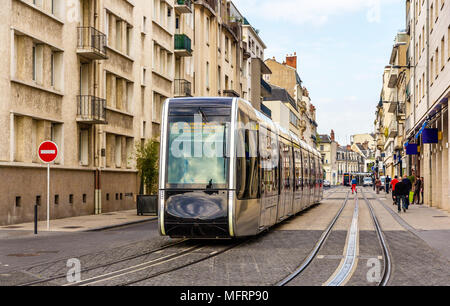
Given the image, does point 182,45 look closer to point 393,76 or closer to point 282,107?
point 393,76

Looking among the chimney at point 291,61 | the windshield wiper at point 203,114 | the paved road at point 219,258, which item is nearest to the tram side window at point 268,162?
the paved road at point 219,258

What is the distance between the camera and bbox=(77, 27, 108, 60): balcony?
97.6ft

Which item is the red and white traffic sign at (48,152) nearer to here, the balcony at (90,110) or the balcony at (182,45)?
the balcony at (90,110)

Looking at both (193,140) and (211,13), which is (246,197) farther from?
(211,13)

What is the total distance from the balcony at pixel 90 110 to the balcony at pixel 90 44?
188cm

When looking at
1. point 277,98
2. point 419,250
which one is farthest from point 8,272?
point 277,98

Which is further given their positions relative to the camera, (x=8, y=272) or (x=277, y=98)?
(x=277, y=98)

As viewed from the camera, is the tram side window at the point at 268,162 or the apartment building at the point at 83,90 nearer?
the tram side window at the point at 268,162

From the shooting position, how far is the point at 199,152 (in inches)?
577

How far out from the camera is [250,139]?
50.8 feet

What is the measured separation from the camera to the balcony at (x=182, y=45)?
44594 millimetres

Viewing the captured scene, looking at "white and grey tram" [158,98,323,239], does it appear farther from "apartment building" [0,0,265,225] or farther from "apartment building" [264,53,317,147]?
"apartment building" [264,53,317,147]
